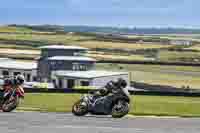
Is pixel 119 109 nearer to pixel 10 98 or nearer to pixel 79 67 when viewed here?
pixel 10 98

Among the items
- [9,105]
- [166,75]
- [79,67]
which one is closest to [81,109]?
[9,105]

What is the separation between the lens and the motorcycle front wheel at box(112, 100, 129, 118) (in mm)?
20234

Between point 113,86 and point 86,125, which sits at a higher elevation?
point 113,86

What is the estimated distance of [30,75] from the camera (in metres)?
77.2

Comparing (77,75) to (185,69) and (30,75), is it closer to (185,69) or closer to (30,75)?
(30,75)

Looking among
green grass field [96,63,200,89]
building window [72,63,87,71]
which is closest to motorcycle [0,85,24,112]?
building window [72,63,87,71]

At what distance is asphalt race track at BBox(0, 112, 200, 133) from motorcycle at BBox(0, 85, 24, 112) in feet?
5.10

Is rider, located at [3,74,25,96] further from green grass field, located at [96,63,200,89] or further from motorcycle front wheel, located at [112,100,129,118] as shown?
green grass field, located at [96,63,200,89]

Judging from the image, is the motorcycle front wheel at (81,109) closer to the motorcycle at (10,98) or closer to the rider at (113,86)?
the rider at (113,86)

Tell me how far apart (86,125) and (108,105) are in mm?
3442

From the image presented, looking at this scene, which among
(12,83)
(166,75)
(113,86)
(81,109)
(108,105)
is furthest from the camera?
(166,75)

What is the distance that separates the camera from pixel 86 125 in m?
16.9

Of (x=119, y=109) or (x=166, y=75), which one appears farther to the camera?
(x=166, y=75)

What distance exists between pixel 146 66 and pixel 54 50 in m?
43.2
